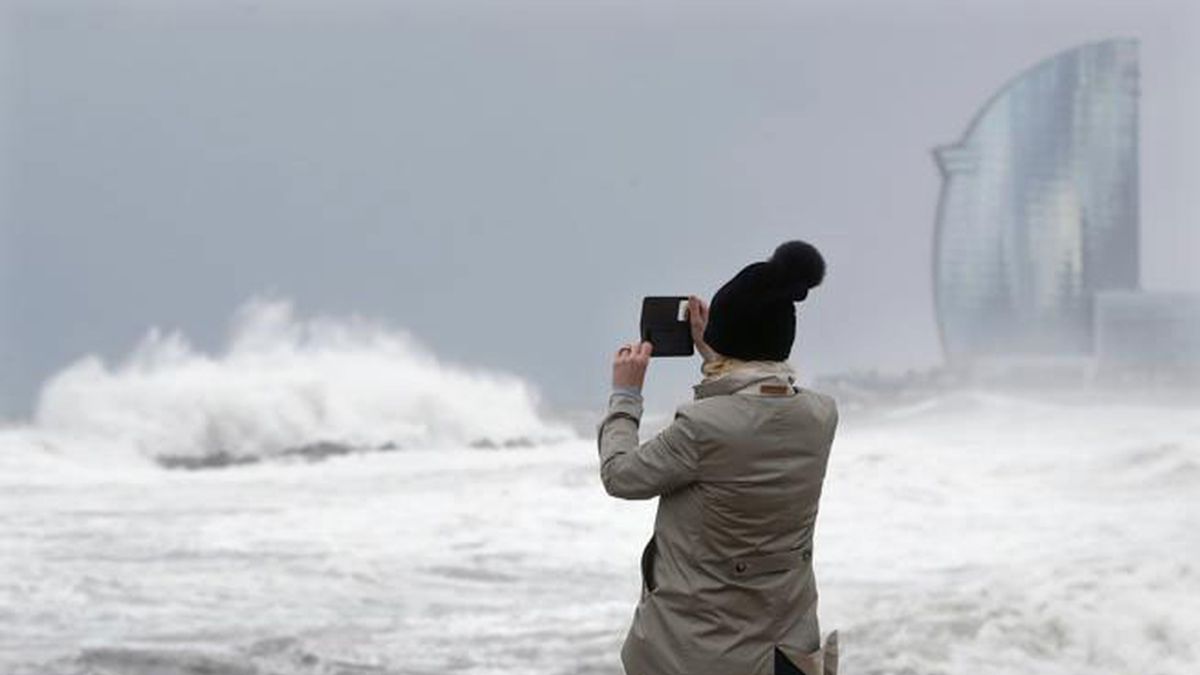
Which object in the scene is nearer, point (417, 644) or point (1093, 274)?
point (417, 644)

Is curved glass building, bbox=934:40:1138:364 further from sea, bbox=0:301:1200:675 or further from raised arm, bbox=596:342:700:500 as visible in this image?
raised arm, bbox=596:342:700:500

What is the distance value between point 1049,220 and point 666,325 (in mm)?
2725

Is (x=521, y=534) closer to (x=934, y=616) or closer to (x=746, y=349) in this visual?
(x=934, y=616)

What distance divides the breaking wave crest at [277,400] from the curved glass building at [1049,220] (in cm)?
120

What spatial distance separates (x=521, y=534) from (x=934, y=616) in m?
1.08

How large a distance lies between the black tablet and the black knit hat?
0.13m

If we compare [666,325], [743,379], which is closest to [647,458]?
[743,379]

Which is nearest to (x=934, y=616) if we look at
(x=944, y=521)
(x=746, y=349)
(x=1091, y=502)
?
(x=944, y=521)

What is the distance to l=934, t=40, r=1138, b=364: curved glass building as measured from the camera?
3.90m

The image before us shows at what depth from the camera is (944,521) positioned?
12.0 feet

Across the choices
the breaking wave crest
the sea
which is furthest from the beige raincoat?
the breaking wave crest

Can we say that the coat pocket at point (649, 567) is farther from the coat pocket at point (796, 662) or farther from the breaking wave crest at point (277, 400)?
the breaking wave crest at point (277, 400)

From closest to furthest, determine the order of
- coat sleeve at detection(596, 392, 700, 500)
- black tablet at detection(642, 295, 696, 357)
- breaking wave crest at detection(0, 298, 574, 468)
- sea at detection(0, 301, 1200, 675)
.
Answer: coat sleeve at detection(596, 392, 700, 500)
black tablet at detection(642, 295, 696, 357)
sea at detection(0, 301, 1200, 675)
breaking wave crest at detection(0, 298, 574, 468)

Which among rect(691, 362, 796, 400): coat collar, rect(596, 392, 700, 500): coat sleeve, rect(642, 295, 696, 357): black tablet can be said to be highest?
rect(642, 295, 696, 357): black tablet
